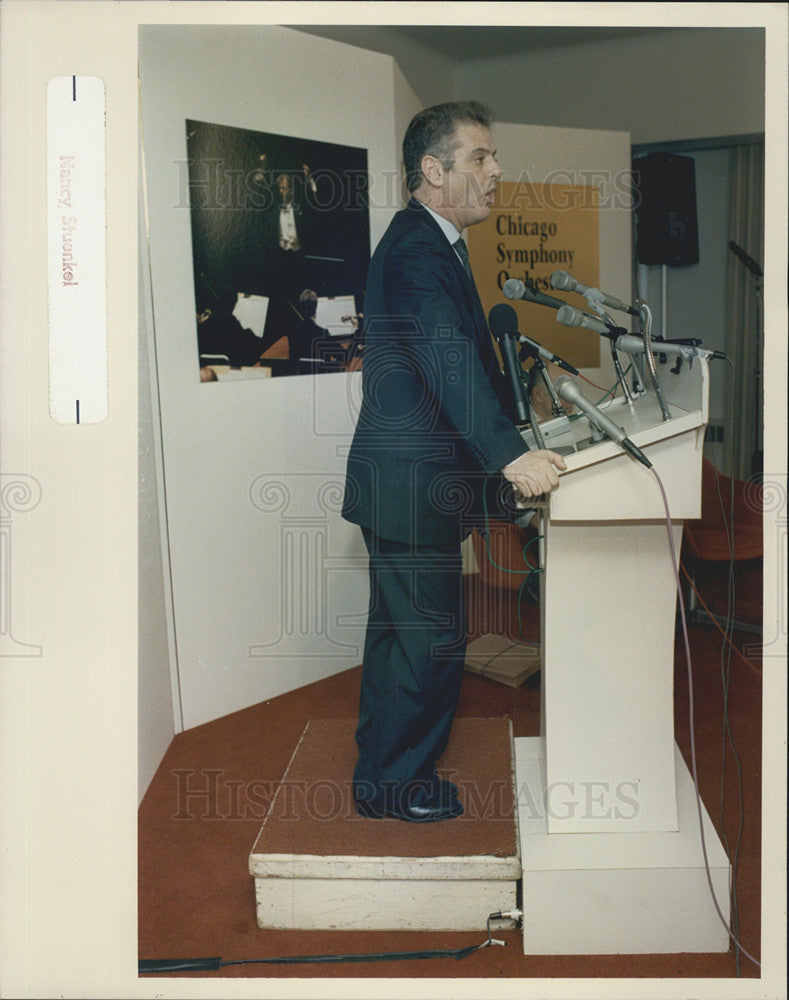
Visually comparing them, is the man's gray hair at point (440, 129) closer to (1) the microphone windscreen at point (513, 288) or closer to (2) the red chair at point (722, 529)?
(1) the microphone windscreen at point (513, 288)

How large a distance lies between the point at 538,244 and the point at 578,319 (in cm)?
205

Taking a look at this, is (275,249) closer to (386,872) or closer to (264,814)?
(264,814)

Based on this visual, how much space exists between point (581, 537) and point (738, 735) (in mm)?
1321

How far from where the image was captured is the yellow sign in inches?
150

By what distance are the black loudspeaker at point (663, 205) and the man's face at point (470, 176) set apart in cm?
278

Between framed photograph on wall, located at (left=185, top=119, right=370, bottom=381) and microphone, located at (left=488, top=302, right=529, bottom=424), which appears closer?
microphone, located at (left=488, top=302, right=529, bottom=424)

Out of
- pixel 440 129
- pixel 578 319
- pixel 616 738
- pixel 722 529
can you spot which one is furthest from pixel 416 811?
pixel 722 529

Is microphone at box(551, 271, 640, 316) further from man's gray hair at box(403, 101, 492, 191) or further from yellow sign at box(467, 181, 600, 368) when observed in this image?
yellow sign at box(467, 181, 600, 368)

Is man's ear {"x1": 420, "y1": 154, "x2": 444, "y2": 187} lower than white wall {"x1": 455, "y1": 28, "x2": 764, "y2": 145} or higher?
lower

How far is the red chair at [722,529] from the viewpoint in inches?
143

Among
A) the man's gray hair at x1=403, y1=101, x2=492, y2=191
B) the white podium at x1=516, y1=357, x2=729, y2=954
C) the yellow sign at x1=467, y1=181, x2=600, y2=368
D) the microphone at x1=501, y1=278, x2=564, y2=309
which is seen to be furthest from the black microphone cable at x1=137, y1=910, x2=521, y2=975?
the yellow sign at x1=467, y1=181, x2=600, y2=368

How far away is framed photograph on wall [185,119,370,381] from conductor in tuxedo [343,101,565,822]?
0.90 metres

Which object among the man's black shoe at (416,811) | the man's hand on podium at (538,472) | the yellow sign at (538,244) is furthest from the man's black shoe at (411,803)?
the yellow sign at (538,244)

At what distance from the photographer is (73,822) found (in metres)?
1.77
